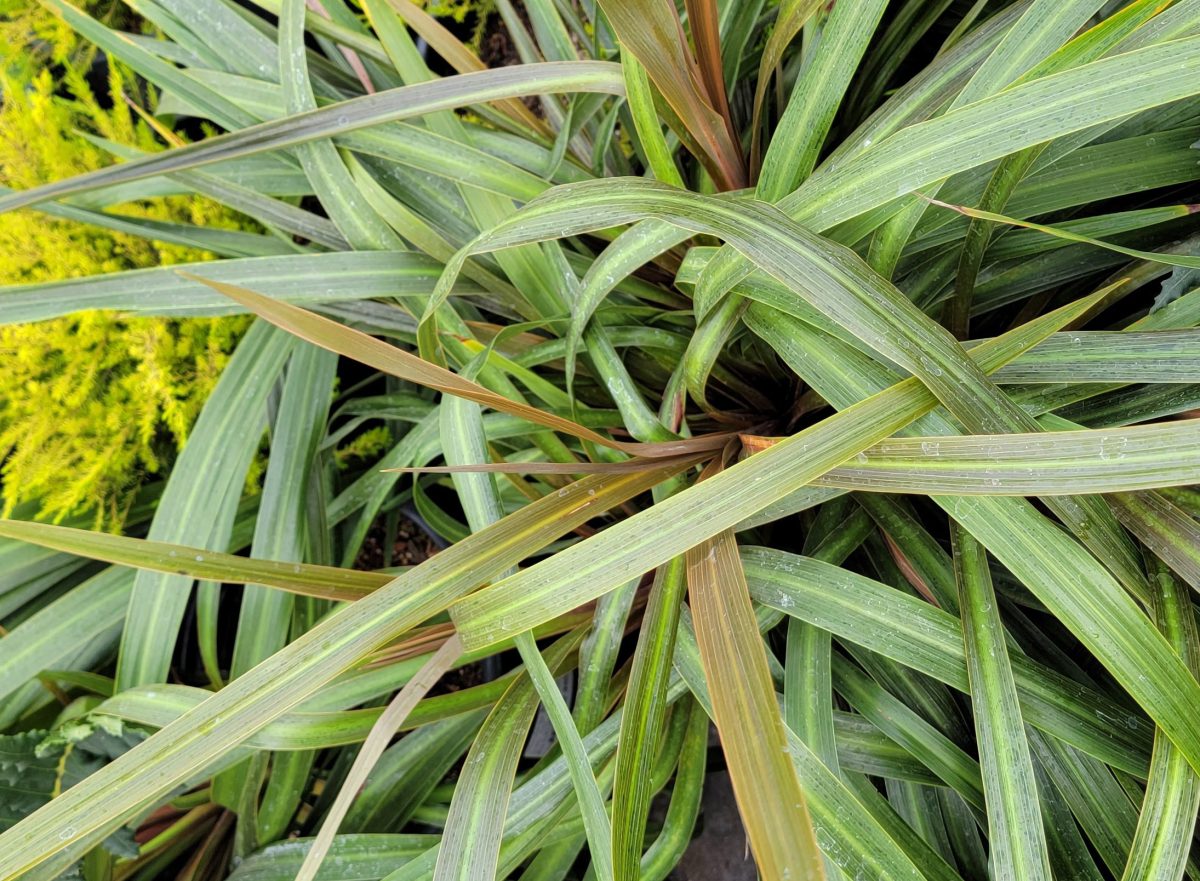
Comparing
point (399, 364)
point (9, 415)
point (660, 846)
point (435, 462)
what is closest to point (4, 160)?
point (9, 415)

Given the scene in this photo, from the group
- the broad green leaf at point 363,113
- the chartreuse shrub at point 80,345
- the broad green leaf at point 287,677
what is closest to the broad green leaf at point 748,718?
the broad green leaf at point 287,677

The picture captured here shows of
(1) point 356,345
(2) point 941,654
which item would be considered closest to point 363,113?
(1) point 356,345

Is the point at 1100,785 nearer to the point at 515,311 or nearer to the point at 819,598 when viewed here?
the point at 819,598

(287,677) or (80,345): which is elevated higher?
(80,345)

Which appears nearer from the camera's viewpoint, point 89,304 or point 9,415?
point 89,304

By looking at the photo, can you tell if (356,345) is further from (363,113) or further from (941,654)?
(941,654)
